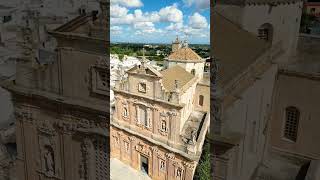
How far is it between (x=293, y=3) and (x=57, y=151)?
1.73 metres

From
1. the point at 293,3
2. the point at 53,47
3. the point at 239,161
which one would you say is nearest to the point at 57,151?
the point at 53,47

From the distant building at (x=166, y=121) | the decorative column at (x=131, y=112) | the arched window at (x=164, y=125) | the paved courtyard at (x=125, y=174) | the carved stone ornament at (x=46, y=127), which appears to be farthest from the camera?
the decorative column at (x=131, y=112)

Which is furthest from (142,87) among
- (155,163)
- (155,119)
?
(155,163)

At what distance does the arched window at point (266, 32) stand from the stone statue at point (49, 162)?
5.10 feet

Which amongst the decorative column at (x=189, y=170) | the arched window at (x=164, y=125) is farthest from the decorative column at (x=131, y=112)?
the decorative column at (x=189, y=170)

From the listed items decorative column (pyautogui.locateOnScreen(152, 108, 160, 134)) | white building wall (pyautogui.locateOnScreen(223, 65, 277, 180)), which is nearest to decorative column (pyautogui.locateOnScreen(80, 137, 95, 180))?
white building wall (pyautogui.locateOnScreen(223, 65, 277, 180))

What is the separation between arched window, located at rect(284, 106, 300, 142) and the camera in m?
1.97

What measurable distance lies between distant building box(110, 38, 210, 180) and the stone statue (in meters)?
0.62

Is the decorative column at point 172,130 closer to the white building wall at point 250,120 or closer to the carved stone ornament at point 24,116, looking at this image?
the white building wall at point 250,120

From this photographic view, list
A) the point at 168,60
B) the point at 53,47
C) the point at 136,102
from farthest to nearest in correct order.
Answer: the point at 136,102 < the point at 168,60 < the point at 53,47

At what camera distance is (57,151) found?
2082mm

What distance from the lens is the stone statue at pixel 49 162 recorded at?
6.99 ft

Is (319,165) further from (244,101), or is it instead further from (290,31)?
(290,31)

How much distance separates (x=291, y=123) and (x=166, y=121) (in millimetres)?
1202
